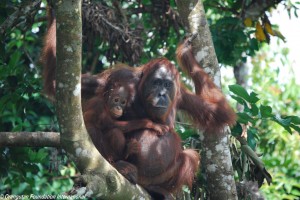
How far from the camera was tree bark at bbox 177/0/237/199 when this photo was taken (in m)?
4.99

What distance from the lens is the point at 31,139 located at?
462cm

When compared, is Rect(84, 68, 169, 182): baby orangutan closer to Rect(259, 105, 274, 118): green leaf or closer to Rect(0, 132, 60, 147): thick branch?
Rect(0, 132, 60, 147): thick branch

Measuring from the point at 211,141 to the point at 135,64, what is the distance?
200 cm

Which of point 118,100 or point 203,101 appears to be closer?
point 118,100

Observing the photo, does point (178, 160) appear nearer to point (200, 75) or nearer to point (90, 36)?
point (200, 75)

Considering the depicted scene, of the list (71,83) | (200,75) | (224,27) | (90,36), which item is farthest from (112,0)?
(71,83)

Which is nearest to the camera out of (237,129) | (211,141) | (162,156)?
(211,141)

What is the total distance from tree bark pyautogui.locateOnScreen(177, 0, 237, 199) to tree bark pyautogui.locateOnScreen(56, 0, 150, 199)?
1331 millimetres

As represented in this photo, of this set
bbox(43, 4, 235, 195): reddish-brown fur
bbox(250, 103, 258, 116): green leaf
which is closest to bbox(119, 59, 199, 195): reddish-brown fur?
bbox(43, 4, 235, 195): reddish-brown fur

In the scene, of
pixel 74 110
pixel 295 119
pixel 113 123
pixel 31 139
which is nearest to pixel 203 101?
pixel 295 119

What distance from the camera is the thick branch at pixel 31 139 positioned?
181 inches

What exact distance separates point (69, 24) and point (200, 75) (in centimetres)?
215

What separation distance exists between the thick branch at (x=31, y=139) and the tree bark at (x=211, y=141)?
1386 mm

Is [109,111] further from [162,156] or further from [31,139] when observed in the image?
[31,139]
